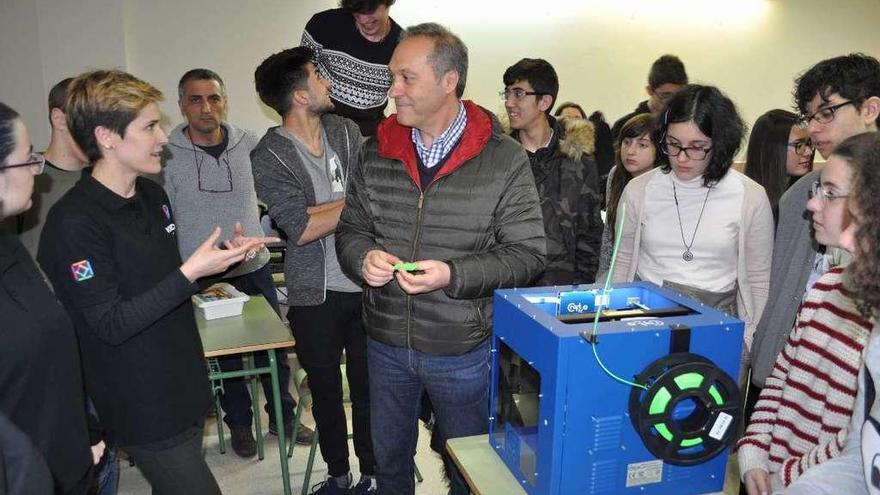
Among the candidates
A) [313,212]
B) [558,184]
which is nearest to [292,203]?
[313,212]

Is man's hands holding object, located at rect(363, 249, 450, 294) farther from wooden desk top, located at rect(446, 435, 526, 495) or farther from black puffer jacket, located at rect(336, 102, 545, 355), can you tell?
wooden desk top, located at rect(446, 435, 526, 495)

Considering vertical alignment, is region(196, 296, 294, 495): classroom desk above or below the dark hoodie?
below

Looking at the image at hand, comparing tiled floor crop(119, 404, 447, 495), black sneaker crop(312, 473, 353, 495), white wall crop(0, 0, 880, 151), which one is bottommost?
tiled floor crop(119, 404, 447, 495)

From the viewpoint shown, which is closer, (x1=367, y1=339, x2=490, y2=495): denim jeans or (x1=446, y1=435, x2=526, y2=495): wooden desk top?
(x1=446, y1=435, x2=526, y2=495): wooden desk top

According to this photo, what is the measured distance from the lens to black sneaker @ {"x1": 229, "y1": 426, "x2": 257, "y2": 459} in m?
2.98

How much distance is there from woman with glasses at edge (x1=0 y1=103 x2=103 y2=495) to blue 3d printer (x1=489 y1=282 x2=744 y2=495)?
944 mm

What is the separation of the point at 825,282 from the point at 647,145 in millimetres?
1508

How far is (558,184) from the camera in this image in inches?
97.5

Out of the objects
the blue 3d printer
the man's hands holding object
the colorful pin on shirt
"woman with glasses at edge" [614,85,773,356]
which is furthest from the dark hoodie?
the colorful pin on shirt

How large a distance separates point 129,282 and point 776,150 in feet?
7.56

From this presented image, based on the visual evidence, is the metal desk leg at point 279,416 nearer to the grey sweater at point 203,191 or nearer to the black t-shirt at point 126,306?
the grey sweater at point 203,191

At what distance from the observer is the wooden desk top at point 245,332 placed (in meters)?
2.24

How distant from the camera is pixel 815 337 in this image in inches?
50.7

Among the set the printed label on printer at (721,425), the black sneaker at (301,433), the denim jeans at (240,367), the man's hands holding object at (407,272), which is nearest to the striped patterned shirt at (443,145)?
the man's hands holding object at (407,272)
